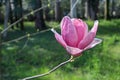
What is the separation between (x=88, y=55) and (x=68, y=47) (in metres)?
5.61

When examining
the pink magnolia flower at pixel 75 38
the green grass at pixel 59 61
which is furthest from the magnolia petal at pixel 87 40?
the green grass at pixel 59 61

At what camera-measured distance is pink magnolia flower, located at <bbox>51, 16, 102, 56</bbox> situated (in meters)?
0.91

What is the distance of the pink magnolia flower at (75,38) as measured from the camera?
0.91 m

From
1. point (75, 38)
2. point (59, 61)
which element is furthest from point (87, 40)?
point (59, 61)

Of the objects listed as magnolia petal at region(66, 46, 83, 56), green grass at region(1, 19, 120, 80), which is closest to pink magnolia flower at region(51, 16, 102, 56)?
magnolia petal at region(66, 46, 83, 56)

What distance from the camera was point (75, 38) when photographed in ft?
3.03

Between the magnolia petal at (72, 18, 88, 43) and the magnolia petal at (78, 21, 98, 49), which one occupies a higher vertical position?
the magnolia petal at (72, 18, 88, 43)

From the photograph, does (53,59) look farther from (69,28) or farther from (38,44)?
(69,28)

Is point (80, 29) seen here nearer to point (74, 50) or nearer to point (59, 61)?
point (74, 50)

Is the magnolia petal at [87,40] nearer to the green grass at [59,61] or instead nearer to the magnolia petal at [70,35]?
the magnolia petal at [70,35]

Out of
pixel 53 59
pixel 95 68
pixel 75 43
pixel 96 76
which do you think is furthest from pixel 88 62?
pixel 75 43

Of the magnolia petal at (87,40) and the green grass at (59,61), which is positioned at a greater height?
the magnolia petal at (87,40)

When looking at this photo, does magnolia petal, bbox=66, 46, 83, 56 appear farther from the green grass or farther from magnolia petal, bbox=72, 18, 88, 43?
the green grass

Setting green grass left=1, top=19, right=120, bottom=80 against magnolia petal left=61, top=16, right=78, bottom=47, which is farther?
green grass left=1, top=19, right=120, bottom=80
